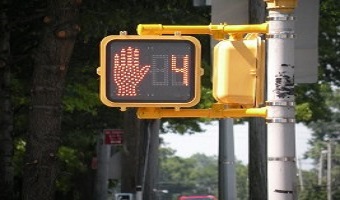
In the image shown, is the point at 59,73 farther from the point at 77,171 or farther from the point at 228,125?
the point at 77,171

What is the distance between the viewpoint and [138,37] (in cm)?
566

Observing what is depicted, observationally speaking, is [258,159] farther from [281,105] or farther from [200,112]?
[281,105]

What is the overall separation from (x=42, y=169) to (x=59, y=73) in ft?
4.64

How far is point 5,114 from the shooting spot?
57.3 ft

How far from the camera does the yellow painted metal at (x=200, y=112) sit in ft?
19.2

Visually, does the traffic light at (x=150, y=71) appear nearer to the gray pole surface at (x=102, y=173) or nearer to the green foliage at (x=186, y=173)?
the gray pole surface at (x=102, y=173)

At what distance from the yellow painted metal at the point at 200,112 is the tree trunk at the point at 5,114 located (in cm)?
1058

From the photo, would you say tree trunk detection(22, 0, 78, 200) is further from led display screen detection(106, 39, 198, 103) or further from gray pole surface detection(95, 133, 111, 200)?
gray pole surface detection(95, 133, 111, 200)

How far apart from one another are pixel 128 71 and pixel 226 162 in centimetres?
1120

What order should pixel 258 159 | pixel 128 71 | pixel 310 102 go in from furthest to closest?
pixel 310 102, pixel 258 159, pixel 128 71

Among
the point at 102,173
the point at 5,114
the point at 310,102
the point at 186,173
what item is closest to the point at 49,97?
the point at 5,114

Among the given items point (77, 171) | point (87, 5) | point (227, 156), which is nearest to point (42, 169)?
point (87, 5)

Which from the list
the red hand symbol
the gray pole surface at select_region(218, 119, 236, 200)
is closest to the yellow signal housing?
the red hand symbol

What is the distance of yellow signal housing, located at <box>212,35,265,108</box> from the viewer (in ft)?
19.0
